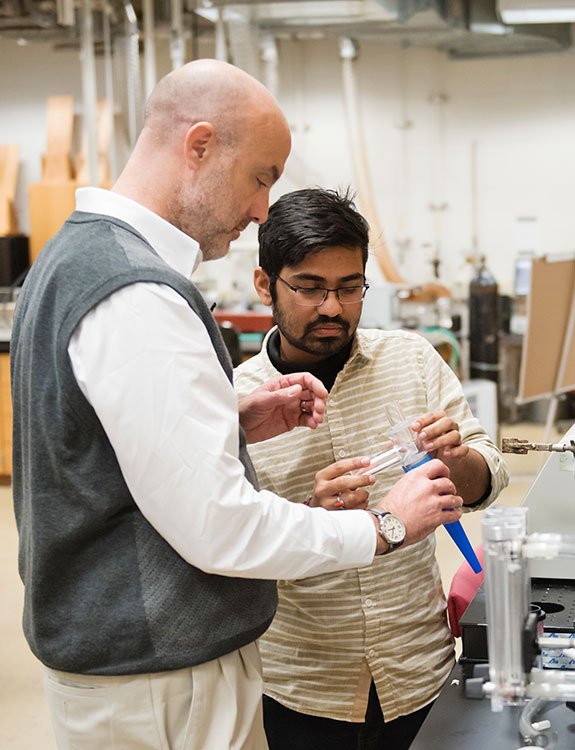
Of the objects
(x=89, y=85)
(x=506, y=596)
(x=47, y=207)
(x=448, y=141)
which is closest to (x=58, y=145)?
(x=47, y=207)

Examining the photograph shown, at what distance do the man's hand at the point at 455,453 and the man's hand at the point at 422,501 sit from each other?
4.7 inches

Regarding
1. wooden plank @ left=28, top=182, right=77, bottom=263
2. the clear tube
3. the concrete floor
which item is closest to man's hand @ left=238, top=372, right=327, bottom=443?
the clear tube

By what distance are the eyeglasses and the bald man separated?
0.35 m

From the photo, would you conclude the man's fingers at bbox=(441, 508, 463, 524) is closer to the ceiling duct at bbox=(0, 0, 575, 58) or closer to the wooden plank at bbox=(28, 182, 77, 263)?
the ceiling duct at bbox=(0, 0, 575, 58)

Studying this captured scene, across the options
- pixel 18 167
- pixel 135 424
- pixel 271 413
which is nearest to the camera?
pixel 135 424

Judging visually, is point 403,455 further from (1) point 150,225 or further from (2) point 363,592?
(1) point 150,225

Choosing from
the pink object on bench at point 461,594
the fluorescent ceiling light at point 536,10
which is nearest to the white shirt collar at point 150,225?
the pink object on bench at point 461,594

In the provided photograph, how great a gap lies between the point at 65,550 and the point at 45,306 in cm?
29

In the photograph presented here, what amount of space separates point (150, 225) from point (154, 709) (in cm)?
59

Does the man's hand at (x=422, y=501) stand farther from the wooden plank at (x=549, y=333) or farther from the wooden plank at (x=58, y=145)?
the wooden plank at (x=58, y=145)

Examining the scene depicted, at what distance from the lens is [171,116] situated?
1.16 m

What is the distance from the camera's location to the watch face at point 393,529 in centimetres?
115

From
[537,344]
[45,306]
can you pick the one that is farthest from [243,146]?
[537,344]

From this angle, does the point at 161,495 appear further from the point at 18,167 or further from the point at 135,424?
the point at 18,167
